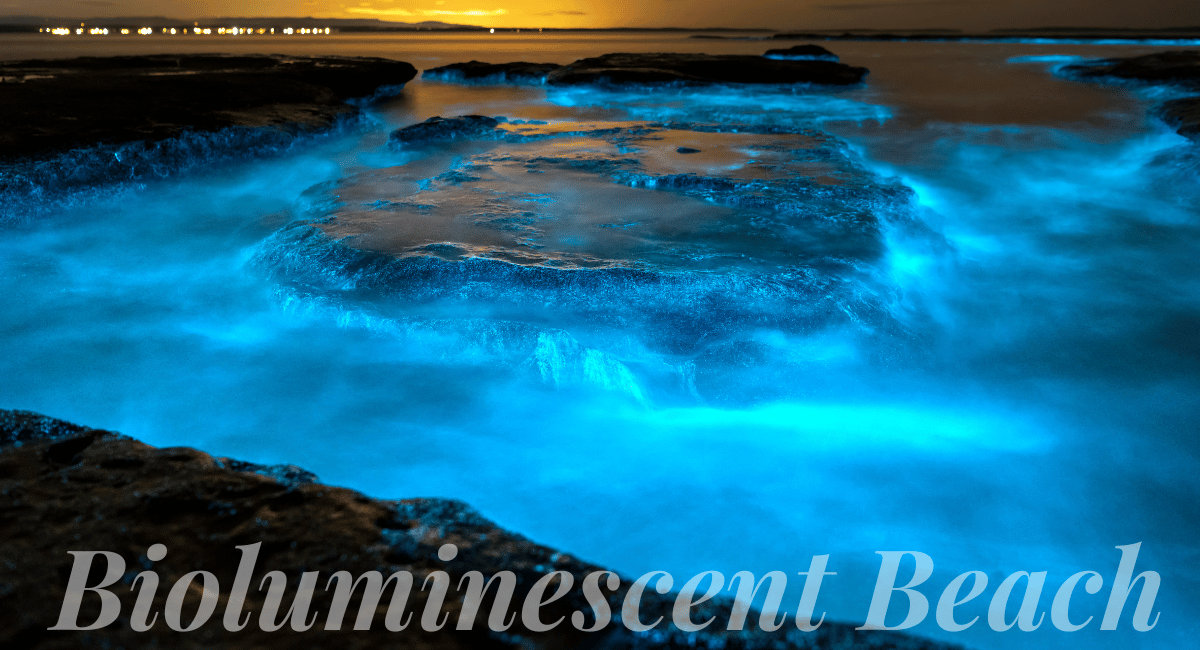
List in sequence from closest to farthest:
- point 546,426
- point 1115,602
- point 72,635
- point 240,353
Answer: point 72,635 < point 1115,602 < point 546,426 < point 240,353

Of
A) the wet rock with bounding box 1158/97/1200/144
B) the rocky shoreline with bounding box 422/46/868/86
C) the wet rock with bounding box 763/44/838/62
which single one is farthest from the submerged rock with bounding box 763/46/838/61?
the wet rock with bounding box 1158/97/1200/144

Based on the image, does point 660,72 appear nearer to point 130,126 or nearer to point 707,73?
point 707,73

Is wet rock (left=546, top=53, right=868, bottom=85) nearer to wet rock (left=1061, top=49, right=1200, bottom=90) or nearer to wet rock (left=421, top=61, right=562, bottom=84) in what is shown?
wet rock (left=421, top=61, right=562, bottom=84)

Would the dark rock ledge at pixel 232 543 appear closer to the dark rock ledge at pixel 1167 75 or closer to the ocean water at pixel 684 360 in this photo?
the ocean water at pixel 684 360

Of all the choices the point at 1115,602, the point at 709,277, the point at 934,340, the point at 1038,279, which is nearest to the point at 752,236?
the point at 709,277

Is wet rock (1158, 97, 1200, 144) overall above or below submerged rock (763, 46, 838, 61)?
below

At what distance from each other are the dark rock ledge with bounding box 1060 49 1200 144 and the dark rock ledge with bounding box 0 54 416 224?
13.3m

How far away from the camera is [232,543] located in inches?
63.9

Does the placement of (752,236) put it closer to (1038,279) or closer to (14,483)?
(1038,279)

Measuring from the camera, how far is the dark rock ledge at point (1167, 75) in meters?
9.97

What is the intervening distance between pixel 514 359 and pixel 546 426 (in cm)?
54

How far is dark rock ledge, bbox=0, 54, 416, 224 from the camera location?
5.98 meters

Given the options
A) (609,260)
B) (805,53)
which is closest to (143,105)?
(609,260)

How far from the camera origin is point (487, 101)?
1515cm
